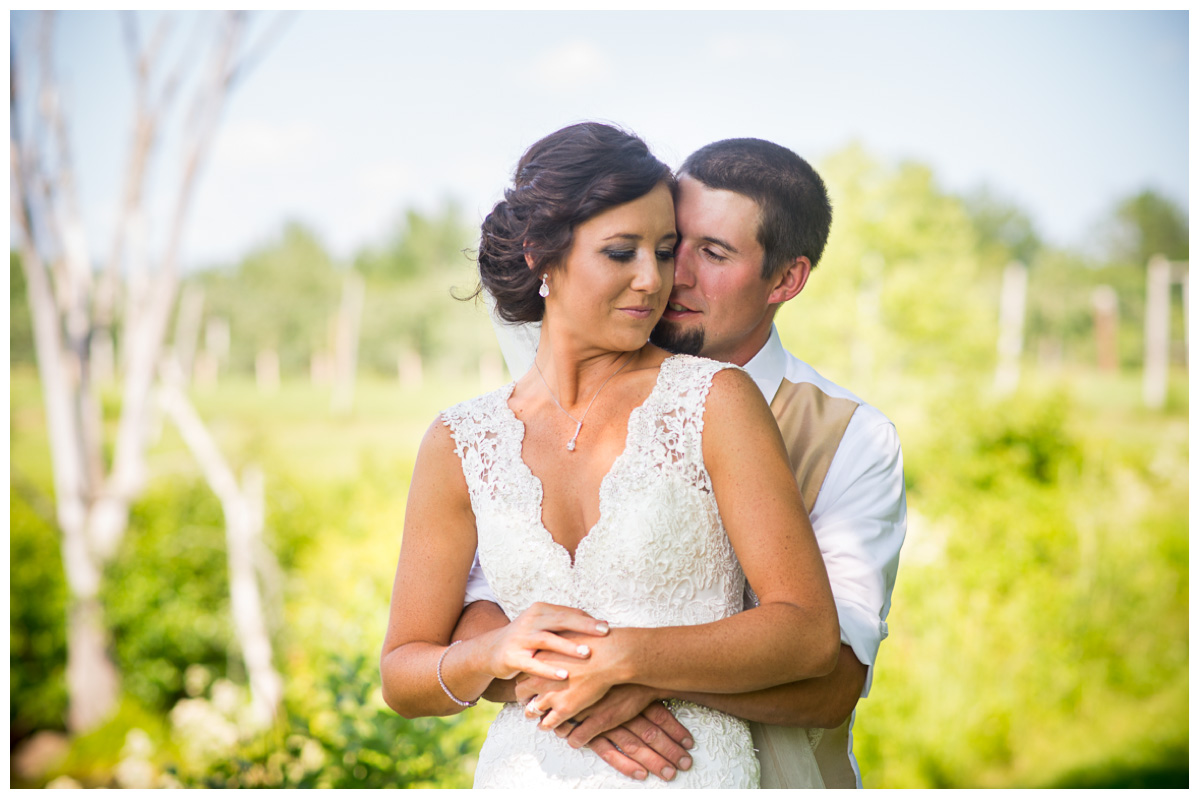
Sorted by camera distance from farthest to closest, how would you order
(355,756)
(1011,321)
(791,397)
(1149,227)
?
1. (1011,321)
2. (1149,227)
3. (355,756)
4. (791,397)

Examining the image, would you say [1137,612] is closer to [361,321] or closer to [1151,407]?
[1151,407]

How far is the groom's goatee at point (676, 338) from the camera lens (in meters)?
1.97

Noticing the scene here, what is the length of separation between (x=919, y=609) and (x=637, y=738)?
5494 mm

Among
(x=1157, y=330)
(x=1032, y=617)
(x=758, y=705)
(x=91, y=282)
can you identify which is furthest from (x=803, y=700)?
(x=1157, y=330)

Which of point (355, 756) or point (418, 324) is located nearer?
point (355, 756)

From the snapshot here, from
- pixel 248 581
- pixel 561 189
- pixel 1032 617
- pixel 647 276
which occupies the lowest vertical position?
pixel 1032 617

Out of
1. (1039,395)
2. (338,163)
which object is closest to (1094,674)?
(1039,395)

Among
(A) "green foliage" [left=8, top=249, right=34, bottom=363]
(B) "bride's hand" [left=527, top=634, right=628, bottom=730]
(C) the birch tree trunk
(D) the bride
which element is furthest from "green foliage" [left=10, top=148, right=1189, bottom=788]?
(B) "bride's hand" [left=527, top=634, right=628, bottom=730]

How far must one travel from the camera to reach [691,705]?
5.74 ft

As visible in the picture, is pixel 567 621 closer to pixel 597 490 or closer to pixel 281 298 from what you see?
pixel 597 490

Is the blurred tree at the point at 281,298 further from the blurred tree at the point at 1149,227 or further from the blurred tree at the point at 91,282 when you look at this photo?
the blurred tree at the point at 1149,227

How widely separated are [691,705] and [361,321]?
1304cm

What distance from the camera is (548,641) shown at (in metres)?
1.51

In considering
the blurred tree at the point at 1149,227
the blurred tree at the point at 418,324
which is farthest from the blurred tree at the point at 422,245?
the blurred tree at the point at 1149,227
